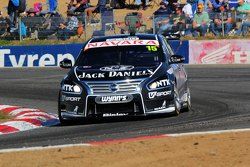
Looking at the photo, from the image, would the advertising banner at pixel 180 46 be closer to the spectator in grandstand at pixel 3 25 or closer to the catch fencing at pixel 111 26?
the catch fencing at pixel 111 26

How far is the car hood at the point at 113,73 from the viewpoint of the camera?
13359mm

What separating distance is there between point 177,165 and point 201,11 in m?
20.9

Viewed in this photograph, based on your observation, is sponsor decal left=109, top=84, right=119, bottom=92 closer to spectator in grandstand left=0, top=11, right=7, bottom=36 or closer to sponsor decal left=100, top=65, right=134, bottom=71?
sponsor decal left=100, top=65, right=134, bottom=71

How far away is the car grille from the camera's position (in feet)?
43.3

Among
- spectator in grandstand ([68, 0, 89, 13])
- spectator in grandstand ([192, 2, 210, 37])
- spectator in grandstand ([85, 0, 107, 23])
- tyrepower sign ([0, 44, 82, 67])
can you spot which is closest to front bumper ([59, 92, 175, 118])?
spectator in grandstand ([192, 2, 210, 37])

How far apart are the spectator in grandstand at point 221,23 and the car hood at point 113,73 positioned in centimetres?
1564

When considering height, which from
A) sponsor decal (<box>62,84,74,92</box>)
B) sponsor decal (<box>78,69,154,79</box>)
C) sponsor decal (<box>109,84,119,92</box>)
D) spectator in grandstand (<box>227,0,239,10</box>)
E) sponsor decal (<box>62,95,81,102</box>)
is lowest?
spectator in grandstand (<box>227,0,239,10</box>)

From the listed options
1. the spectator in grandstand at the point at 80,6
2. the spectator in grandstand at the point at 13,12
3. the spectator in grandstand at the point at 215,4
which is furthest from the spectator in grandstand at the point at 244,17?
the spectator in grandstand at the point at 13,12

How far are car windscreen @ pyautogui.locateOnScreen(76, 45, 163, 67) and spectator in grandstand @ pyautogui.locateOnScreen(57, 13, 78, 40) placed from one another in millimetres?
15402

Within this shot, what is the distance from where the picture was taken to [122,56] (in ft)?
47.3

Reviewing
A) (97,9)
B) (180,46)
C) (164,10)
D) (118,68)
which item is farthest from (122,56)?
(97,9)

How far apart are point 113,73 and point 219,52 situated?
1588cm

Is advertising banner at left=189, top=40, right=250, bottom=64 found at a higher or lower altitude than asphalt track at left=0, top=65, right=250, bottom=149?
lower

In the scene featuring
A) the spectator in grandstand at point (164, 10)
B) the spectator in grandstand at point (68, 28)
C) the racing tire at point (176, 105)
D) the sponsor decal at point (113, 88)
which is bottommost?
the spectator in grandstand at point (68, 28)
